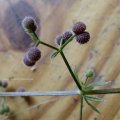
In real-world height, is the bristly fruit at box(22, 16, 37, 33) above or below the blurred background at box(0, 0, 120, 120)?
above

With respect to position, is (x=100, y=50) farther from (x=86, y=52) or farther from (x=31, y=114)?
(x=31, y=114)

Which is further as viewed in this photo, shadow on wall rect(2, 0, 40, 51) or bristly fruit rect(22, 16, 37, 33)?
shadow on wall rect(2, 0, 40, 51)

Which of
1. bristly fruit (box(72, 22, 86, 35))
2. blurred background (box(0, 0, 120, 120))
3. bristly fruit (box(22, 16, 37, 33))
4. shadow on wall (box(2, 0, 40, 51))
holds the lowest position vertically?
blurred background (box(0, 0, 120, 120))

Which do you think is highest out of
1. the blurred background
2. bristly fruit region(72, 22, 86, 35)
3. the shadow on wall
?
bristly fruit region(72, 22, 86, 35)

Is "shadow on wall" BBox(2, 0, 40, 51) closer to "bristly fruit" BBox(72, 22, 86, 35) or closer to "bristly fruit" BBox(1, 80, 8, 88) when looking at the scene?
"bristly fruit" BBox(1, 80, 8, 88)

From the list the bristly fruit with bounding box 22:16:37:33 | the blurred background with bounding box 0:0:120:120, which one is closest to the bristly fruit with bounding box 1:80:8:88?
the blurred background with bounding box 0:0:120:120

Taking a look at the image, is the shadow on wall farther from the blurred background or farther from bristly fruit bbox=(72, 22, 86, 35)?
bristly fruit bbox=(72, 22, 86, 35)

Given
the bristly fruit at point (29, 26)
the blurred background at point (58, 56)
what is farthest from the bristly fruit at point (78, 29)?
the blurred background at point (58, 56)

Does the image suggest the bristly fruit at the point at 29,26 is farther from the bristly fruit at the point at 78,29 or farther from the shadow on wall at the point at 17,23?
the shadow on wall at the point at 17,23

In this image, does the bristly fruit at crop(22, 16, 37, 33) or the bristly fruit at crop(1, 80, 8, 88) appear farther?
the bristly fruit at crop(1, 80, 8, 88)
